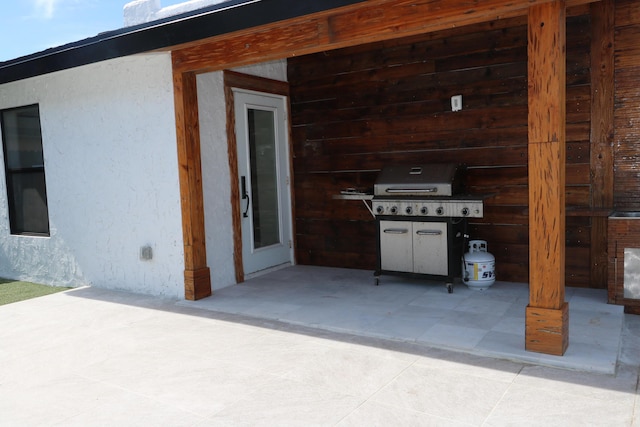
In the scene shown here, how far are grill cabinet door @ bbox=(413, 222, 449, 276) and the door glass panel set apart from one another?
1.85m

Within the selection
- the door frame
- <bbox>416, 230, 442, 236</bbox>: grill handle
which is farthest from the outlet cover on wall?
the door frame

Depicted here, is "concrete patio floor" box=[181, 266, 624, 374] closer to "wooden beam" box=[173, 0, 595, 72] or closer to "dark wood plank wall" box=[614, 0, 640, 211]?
"dark wood plank wall" box=[614, 0, 640, 211]

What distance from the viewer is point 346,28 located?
349 cm

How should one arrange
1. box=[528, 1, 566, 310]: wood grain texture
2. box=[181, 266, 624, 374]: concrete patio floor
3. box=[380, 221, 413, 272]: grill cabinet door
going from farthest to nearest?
box=[380, 221, 413, 272]: grill cabinet door, box=[181, 266, 624, 374]: concrete patio floor, box=[528, 1, 566, 310]: wood grain texture

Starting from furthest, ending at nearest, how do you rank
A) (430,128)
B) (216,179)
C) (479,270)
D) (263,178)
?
(263,178) → (430,128) → (216,179) → (479,270)

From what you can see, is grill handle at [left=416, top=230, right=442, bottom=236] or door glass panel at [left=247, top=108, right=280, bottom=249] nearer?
grill handle at [left=416, top=230, right=442, bottom=236]

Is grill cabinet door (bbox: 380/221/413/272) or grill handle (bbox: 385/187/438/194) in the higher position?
grill handle (bbox: 385/187/438/194)

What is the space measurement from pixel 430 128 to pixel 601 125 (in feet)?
5.01

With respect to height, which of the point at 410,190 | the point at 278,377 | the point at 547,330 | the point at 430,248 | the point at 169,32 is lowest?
the point at 278,377

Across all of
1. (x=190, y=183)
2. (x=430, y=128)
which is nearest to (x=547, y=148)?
Answer: (x=430, y=128)

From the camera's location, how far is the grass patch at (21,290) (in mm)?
5358

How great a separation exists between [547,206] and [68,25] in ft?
95.0

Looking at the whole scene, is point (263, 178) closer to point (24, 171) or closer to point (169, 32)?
point (169, 32)

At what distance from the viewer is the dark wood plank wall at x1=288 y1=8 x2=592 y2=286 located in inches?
182
